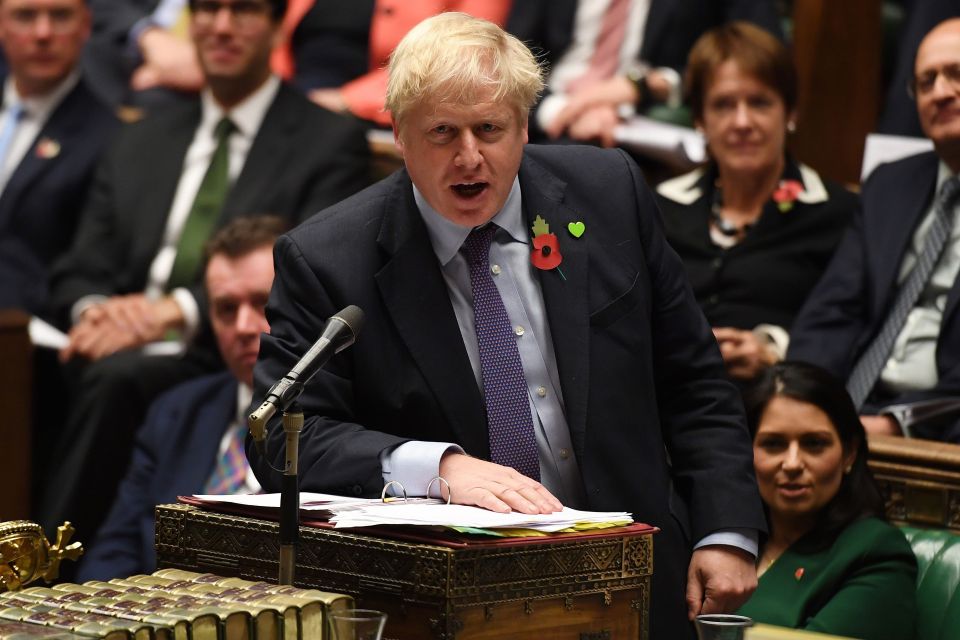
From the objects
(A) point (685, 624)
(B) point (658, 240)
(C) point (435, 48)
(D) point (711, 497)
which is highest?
(C) point (435, 48)

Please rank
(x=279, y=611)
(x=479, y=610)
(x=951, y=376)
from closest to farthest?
1. (x=279, y=611)
2. (x=479, y=610)
3. (x=951, y=376)

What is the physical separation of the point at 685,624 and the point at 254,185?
2669 millimetres

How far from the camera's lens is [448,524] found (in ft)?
6.71

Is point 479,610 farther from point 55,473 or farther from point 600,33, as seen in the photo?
point 600,33

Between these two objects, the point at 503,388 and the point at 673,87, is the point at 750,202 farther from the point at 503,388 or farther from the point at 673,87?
the point at 503,388

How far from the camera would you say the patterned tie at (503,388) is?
248 centimetres

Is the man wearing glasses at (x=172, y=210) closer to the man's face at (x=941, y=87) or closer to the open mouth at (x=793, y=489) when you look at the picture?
the man's face at (x=941, y=87)

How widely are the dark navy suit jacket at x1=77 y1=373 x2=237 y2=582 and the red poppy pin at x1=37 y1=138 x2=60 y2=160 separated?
4.98ft

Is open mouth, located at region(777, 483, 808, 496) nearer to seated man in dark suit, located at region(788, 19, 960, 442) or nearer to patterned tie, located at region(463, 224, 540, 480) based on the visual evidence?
seated man in dark suit, located at region(788, 19, 960, 442)

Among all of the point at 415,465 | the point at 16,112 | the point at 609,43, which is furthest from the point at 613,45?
the point at 415,465

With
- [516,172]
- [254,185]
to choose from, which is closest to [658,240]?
[516,172]

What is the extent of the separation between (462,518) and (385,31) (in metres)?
3.58

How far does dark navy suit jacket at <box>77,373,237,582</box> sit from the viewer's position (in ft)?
13.6

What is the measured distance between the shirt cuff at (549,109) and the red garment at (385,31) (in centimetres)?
52
